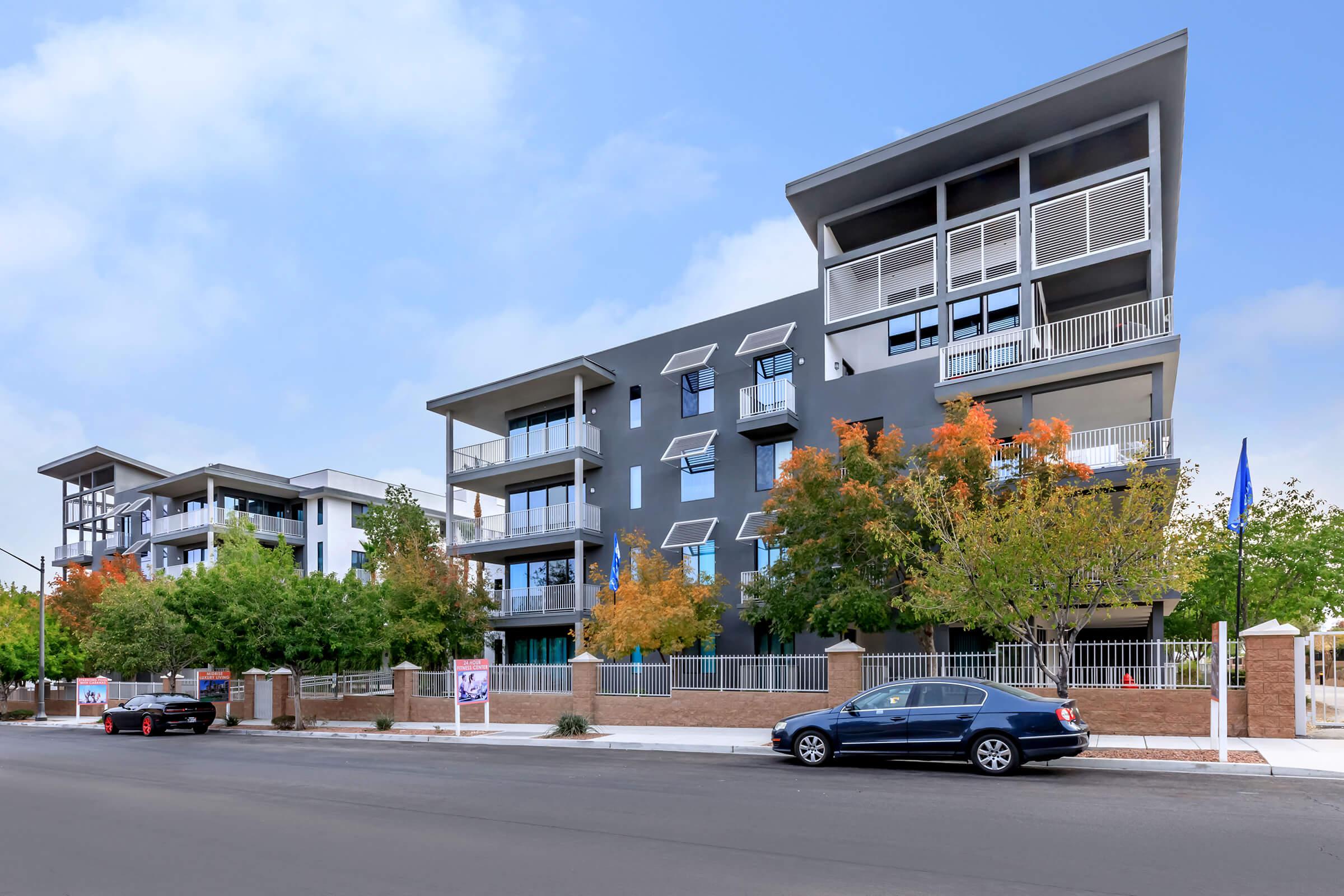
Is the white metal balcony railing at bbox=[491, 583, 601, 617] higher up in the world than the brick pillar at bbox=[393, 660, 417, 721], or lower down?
higher up

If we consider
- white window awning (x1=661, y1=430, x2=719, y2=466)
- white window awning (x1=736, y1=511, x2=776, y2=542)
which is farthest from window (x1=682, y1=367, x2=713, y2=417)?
white window awning (x1=736, y1=511, x2=776, y2=542)

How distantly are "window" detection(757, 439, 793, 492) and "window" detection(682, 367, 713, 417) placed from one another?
2569mm

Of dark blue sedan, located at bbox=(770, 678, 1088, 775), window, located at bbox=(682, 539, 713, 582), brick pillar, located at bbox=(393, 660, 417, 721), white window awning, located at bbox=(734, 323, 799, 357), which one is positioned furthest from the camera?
window, located at bbox=(682, 539, 713, 582)

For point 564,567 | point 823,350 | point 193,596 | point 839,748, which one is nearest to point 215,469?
point 193,596

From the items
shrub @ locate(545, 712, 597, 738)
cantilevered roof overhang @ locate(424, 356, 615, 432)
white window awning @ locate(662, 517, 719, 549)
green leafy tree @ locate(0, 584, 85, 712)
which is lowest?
green leafy tree @ locate(0, 584, 85, 712)

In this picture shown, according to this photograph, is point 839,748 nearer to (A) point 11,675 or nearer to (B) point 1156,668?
(B) point 1156,668

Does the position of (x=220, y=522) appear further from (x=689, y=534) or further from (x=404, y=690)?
(x=689, y=534)

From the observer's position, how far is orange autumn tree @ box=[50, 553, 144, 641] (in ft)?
146

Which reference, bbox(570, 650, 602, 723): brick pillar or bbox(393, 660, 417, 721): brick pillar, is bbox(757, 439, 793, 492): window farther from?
bbox(393, 660, 417, 721): brick pillar

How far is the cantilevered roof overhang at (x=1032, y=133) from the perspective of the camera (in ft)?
76.8

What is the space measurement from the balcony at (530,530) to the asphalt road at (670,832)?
1662 cm

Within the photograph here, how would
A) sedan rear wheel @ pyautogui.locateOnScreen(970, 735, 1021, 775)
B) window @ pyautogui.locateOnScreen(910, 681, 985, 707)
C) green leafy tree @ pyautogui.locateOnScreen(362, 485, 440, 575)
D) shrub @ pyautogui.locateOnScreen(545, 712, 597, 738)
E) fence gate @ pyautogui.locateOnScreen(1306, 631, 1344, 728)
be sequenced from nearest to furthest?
sedan rear wheel @ pyautogui.locateOnScreen(970, 735, 1021, 775)
window @ pyautogui.locateOnScreen(910, 681, 985, 707)
fence gate @ pyautogui.locateOnScreen(1306, 631, 1344, 728)
shrub @ pyautogui.locateOnScreen(545, 712, 597, 738)
green leafy tree @ pyautogui.locateOnScreen(362, 485, 440, 575)

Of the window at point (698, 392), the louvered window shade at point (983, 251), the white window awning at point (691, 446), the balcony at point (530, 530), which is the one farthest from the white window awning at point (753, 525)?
the louvered window shade at point (983, 251)

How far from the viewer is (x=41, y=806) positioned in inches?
492
